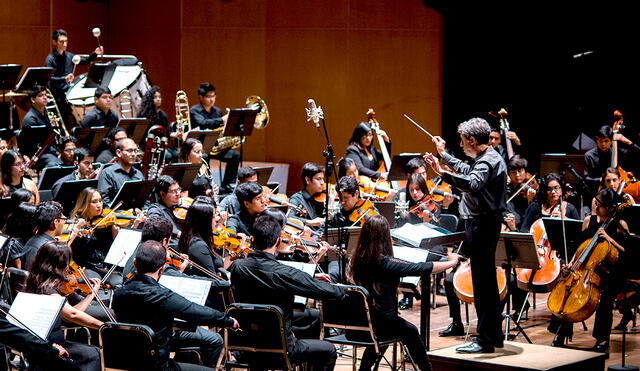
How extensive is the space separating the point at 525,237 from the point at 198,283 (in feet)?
8.58

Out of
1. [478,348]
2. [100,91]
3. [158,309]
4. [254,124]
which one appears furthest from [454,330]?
[100,91]

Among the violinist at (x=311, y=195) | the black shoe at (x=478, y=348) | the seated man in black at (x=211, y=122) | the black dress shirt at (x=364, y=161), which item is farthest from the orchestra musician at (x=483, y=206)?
the seated man in black at (x=211, y=122)

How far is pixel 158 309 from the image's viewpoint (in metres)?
4.65

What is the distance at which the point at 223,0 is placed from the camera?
43.3 feet

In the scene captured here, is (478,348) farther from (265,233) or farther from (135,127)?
(135,127)

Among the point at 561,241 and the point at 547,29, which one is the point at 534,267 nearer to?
the point at 561,241

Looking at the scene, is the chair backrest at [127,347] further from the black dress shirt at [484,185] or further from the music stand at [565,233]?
the music stand at [565,233]

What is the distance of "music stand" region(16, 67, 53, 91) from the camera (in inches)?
409

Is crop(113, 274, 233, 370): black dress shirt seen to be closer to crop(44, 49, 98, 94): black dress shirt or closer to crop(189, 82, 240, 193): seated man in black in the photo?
crop(189, 82, 240, 193): seated man in black

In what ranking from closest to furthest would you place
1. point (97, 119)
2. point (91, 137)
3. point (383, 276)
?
1. point (383, 276)
2. point (91, 137)
3. point (97, 119)

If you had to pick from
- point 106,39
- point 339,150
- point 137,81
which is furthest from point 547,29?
point 106,39

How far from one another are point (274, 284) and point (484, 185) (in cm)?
138

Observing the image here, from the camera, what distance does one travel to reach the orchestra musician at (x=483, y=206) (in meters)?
5.40

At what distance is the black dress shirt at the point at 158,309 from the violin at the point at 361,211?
2.87 meters
